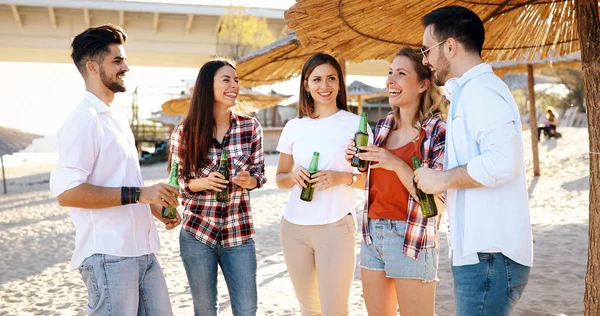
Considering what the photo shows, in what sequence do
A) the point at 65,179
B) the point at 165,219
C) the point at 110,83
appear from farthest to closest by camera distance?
the point at 165,219 < the point at 110,83 < the point at 65,179

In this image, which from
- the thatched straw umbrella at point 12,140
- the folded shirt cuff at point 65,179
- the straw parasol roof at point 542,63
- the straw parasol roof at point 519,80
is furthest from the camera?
the straw parasol roof at point 519,80

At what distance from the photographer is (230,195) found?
10.6 ft

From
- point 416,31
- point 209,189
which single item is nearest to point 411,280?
point 209,189

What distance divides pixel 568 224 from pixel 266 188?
27.1ft

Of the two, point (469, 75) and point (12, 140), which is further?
point (12, 140)

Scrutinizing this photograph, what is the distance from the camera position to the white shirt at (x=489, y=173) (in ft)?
6.43

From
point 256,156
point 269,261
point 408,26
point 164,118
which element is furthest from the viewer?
point 164,118

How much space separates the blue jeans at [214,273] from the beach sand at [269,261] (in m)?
1.86

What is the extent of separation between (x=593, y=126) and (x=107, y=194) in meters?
2.62

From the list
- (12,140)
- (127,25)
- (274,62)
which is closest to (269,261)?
(274,62)

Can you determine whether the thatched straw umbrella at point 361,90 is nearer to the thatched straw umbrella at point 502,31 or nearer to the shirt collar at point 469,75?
the thatched straw umbrella at point 502,31

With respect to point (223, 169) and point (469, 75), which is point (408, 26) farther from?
point (469, 75)

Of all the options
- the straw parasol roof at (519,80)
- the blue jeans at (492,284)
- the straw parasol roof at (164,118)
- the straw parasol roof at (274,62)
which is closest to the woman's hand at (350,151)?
the blue jeans at (492,284)

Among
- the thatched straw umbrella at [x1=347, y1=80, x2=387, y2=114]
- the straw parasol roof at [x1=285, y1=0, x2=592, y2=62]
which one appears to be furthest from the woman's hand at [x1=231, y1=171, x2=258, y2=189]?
the thatched straw umbrella at [x1=347, y1=80, x2=387, y2=114]
